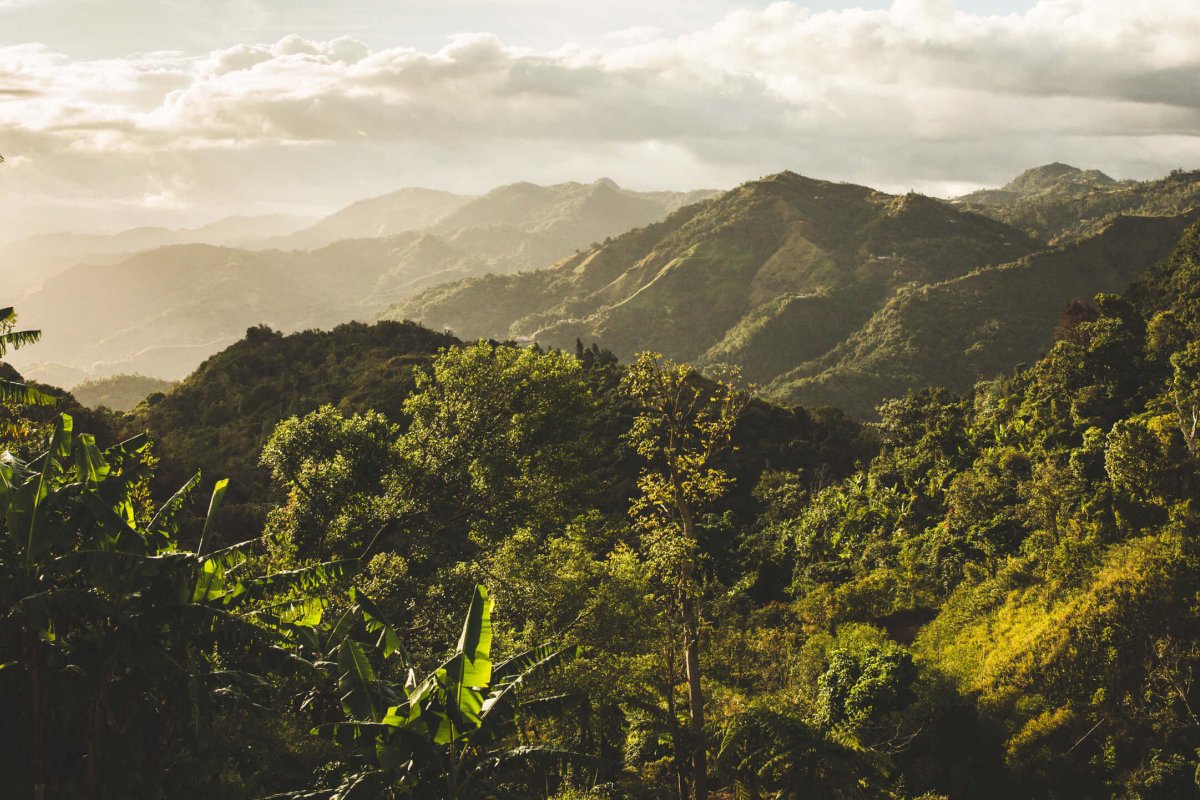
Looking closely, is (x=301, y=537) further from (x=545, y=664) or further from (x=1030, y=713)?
(x=1030, y=713)

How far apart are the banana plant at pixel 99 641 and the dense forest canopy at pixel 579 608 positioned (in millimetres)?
42

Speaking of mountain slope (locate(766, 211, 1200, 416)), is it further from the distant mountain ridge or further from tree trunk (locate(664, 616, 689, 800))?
tree trunk (locate(664, 616, 689, 800))

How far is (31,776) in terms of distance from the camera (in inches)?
322

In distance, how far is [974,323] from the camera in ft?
447

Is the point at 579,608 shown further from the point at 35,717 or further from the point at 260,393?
the point at 260,393

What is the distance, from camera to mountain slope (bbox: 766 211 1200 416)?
407 feet

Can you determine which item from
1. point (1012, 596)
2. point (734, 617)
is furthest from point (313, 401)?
point (1012, 596)

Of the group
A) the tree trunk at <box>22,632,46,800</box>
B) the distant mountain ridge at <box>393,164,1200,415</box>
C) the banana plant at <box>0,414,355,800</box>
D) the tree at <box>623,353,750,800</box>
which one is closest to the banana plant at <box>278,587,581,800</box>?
the banana plant at <box>0,414,355,800</box>

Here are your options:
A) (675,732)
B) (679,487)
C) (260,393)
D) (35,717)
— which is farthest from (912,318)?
(35,717)

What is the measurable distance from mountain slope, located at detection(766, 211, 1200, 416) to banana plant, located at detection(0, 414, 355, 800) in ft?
369

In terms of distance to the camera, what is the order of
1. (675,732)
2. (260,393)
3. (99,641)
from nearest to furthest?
(99,641) → (675,732) → (260,393)

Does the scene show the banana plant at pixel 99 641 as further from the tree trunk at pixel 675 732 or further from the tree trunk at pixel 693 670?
the tree trunk at pixel 675 732

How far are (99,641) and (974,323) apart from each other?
147030mm

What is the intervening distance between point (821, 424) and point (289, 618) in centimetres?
5698
